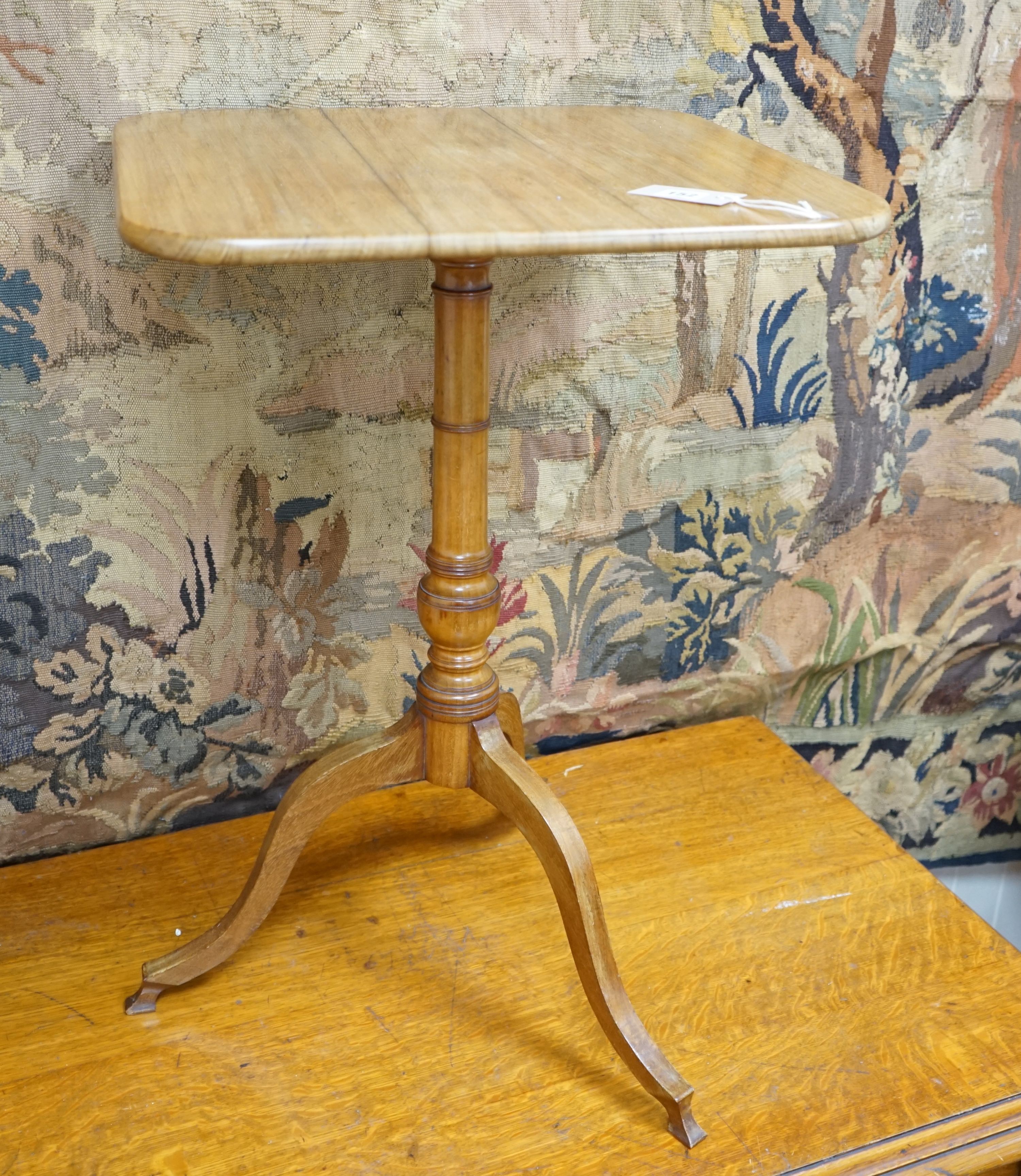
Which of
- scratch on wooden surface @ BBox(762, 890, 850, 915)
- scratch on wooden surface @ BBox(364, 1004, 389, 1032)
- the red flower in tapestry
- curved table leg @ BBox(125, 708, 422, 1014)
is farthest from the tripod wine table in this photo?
the red flower in tapestry

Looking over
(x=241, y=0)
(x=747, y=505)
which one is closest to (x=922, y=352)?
(x=747, y=505)

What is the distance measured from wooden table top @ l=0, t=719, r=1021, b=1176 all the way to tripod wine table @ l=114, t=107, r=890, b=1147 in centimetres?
5

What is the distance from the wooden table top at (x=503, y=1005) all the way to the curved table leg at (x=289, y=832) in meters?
0.03

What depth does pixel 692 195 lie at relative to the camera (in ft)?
2.01

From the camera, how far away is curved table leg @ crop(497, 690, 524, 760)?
972mm

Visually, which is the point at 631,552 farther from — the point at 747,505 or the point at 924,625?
the point at 924,625

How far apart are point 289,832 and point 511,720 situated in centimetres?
24

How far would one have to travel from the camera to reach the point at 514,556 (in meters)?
1.04

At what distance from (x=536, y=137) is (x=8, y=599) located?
532mm

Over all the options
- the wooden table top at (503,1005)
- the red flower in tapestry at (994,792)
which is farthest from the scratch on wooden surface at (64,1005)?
the red flower in tapestry at (994,792)

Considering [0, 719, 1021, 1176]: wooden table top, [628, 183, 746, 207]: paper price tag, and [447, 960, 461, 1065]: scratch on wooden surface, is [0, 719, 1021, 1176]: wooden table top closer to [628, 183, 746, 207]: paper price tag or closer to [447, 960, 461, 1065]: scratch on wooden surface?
[447, 960, 461, 1065]: scratch on wooden surface

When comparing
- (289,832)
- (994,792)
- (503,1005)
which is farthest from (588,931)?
(994,792)

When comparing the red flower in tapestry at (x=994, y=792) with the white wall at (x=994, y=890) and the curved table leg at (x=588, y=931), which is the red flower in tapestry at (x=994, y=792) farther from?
the curved table leg at (x=588, y=931)

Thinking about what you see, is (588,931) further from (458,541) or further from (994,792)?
(994,792)
